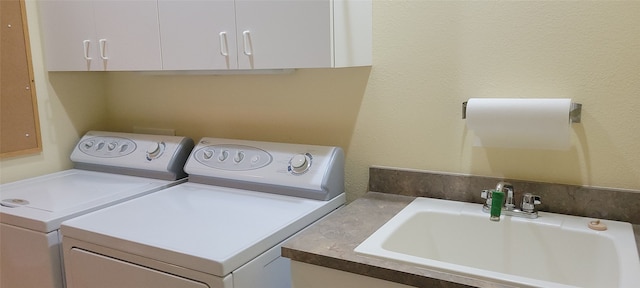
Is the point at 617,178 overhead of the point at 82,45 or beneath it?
beneath

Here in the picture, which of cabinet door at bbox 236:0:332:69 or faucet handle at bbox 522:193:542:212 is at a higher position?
cabinet door at bbox 236:0:332:69

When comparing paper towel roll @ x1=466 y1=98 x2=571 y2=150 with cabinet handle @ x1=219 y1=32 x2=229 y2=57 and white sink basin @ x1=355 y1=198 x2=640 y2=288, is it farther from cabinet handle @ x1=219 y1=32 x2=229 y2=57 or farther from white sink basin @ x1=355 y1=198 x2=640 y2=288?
cabinet handle @ x1=219 y1=32 x2=229 y2=57

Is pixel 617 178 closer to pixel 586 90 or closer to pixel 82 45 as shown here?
pixel 586 90

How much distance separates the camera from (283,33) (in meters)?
1.59

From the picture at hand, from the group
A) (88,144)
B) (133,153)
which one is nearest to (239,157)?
(133,153)

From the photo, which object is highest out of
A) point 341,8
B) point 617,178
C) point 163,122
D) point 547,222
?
point 341,8

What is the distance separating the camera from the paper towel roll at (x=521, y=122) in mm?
1392

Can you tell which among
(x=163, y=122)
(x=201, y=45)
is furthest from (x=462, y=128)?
(x=163, y=122)

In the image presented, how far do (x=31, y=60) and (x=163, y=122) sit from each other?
2.07 ft

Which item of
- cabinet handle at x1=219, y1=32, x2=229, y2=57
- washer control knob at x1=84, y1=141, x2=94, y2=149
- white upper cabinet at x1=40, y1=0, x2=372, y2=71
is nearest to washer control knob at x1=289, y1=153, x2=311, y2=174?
white upper cabinet at x1=40, y1=0, x2=372, y2=71

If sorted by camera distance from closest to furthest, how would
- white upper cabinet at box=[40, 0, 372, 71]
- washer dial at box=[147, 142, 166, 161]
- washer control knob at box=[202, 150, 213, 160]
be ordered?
white upper cabinet at box=[40, 0, 372, 71], washer control knob at box=[202, 150, 213, 160], washer dial at box=[147, 142, 166, 161]

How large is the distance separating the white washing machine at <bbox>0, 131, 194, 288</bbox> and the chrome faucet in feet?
4.22

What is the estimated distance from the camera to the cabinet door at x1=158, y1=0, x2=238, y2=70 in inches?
66.9

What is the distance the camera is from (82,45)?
2.04 meters
